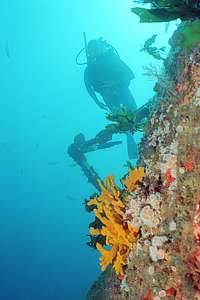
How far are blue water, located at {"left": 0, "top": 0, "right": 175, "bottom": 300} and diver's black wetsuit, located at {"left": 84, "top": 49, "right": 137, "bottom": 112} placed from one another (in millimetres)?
6664

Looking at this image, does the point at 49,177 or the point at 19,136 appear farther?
the point at 19,136

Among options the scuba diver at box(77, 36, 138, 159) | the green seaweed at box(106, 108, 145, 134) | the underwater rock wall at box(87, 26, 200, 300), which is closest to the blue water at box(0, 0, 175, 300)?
the green seaweed at box(106, 108, 145, 134)

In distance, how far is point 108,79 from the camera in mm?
12336

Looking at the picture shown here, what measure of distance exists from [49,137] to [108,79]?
10023cm

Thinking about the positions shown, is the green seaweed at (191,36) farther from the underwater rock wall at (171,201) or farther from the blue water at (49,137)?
the blue water at (49,137)

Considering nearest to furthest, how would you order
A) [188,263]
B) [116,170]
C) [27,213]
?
[188,263] < [27,213] < [116,170]

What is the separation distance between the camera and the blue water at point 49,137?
57141mm

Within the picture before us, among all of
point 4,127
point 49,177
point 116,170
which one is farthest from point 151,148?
point 4,127

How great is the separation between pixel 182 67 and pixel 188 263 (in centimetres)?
150

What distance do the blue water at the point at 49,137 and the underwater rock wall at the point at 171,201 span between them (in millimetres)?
2600

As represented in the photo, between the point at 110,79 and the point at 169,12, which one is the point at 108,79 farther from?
the point at 169,12

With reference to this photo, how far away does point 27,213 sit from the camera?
259 feet

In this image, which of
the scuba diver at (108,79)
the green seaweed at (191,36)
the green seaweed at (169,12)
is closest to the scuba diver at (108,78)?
the scuba diver at (108,79)

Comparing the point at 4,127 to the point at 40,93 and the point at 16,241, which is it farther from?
the point at 16,241
